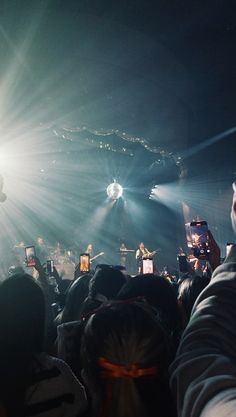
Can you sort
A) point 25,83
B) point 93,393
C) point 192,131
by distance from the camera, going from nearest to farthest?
point 93,393, point 25,83, point 192,131

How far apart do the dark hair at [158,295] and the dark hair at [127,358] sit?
712 millimetres

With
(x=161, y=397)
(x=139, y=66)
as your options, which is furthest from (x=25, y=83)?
(x=161, y=397)

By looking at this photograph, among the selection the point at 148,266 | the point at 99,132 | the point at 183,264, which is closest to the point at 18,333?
the point at 183,264

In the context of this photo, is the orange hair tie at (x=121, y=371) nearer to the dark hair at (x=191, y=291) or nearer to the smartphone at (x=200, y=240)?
the dark hair at (x=191, y=291)

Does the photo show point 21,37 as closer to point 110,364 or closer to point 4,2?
point 4,2

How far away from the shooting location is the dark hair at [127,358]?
61.3 inches

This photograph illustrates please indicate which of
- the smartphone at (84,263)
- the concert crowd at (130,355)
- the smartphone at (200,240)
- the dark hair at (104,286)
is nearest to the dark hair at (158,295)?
the concert crowd at (130,355)

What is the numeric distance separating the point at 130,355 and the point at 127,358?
19 mm

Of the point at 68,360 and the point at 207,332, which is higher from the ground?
the point at 207,332

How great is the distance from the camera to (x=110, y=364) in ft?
5.18

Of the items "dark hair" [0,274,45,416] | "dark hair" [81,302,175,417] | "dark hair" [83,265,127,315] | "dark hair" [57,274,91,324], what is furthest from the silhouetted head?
"dark hair" [57,274,91,324]

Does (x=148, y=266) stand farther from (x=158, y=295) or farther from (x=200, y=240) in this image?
(x=158, y=295)

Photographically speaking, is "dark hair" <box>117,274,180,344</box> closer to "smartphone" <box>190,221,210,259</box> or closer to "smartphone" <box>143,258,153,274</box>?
"smartphone" <box>190,221,210,259</box>

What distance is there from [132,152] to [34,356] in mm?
17542
